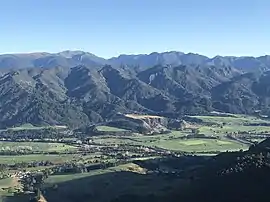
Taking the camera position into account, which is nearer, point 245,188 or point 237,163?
point 245,188

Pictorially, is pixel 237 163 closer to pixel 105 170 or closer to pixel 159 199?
pixel 159 199

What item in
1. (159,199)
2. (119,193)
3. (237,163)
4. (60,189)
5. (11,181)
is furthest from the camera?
(11,181)

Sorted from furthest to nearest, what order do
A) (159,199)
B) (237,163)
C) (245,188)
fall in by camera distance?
(237,163) < (159,199) < (245,188)

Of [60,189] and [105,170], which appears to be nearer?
[60,189]

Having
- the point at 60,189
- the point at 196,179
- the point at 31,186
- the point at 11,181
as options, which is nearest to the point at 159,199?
the point at 196,179

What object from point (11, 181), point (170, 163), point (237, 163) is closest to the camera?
point (237, 163)

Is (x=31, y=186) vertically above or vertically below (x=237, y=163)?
below

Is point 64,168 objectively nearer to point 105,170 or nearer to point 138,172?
point 105,170

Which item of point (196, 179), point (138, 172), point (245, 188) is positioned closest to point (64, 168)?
point (138, 172)

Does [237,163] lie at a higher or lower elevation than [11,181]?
higher
